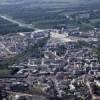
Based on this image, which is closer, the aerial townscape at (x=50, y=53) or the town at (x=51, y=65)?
the town at (x=51, y=65)

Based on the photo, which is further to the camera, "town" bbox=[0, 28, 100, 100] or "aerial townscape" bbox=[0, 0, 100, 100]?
"aerial townscape" bbox=[0, 0, 100, 100]

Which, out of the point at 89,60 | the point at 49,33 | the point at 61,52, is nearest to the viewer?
the point at 89,60

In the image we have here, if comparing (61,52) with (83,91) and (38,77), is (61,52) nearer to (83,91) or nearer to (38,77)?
(38,77)

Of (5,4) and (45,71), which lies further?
Result: (5,4)

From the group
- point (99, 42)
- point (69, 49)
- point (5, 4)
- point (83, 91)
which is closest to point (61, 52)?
point (69, 49)

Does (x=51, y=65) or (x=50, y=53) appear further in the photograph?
(x=50, y=53)

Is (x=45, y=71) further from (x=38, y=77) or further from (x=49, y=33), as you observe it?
(x=49, y=33)

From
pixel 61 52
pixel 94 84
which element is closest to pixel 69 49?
pixel 61 52

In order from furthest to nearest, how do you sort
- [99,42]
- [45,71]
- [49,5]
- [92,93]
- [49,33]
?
[49,5] < [49,33] < [99,42] < [45,71] < [92,93]
